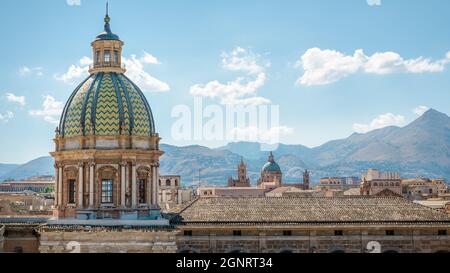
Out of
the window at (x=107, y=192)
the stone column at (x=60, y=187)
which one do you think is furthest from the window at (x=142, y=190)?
the stone column at (x=60, y=187)

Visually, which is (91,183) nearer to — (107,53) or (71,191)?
(71,191)

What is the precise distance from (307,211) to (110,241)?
1247cm

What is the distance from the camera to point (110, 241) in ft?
111

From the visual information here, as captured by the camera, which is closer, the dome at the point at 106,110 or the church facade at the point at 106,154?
the church facade at the point at 106,154

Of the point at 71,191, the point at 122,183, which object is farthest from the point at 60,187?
the point at 122,183

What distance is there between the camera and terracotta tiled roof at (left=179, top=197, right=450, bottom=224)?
37719 mm

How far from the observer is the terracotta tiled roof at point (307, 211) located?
124ft

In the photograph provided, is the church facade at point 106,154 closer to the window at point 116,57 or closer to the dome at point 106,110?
the dome at point 106,110

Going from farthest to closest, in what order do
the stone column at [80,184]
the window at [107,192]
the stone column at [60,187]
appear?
the stone column at [60,187], the window at [107,192], the stone column at [80,184]

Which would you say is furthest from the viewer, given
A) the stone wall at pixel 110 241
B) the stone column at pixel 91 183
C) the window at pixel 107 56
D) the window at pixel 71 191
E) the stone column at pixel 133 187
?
the window at pixel 107 56

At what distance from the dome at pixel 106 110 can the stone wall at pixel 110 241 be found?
6.02 meters

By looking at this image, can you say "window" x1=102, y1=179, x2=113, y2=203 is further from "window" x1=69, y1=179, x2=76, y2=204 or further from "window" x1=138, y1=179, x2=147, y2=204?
"window" x1=69, y1=179, x2=76, y2=204
